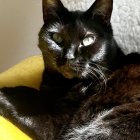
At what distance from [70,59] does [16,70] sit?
16.7 inches

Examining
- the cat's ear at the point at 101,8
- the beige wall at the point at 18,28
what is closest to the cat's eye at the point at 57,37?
the cat's ear at the point at 101,8

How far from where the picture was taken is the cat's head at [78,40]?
1343 millimetres

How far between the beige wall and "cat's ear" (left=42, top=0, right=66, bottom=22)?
2.34 ft

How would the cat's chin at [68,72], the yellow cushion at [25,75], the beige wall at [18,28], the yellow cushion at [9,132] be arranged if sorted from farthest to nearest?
the beige wall at [18,28], the yellow cushion at [25,75], the cat's chin at [68,72], the yellow cushion at [9,132]

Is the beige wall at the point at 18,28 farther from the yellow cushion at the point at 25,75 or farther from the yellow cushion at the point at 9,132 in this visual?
the yellow cushion at the point at 9,132

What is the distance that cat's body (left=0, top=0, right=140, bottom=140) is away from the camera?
4.18 feet

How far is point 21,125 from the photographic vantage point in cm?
130

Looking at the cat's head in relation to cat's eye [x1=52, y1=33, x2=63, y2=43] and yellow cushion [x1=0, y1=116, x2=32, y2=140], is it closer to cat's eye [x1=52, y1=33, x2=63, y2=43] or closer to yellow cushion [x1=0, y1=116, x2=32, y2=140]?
cat's eye [x1=52, y1=33, x2=63, y2=43]

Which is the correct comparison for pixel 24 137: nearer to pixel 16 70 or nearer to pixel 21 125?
pixel 21 125

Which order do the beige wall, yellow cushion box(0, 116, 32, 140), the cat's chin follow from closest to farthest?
yellow cushion box(0, 116, 32, 140) → the cat's chin → the beige wall

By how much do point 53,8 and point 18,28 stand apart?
83 centimetres

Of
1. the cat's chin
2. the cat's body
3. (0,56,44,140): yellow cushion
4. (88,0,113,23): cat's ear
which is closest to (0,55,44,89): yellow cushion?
(0,56,44,140): yellow cushion

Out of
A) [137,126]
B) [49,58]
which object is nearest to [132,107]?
[137,126]

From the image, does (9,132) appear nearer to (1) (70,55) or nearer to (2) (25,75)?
(1) (70,55)
